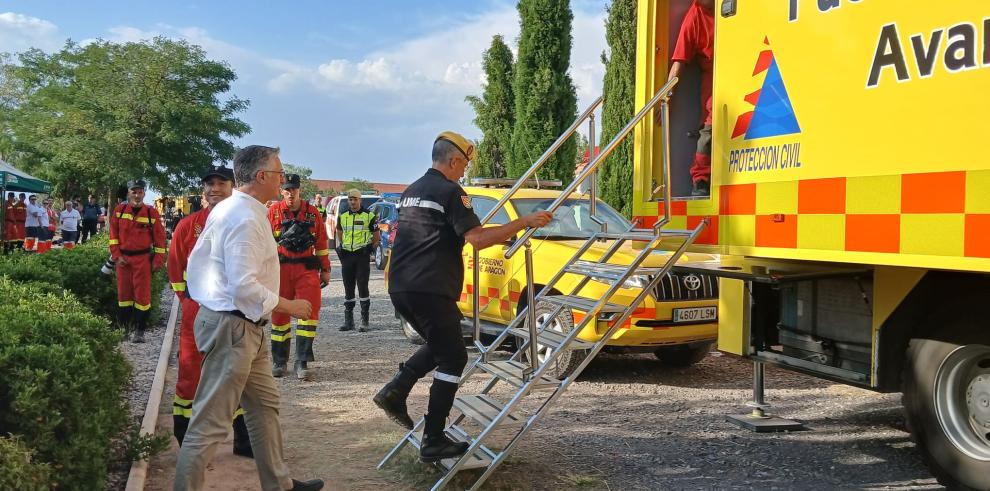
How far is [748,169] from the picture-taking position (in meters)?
4.34

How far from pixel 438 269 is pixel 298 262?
3.01 metres

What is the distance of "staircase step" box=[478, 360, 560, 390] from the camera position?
442 cm

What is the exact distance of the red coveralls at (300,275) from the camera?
680 cm

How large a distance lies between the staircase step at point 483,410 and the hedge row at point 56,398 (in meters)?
1.88

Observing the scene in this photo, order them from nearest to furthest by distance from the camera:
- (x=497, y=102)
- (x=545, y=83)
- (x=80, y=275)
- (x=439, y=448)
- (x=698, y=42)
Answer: (x=439, y=448) < (x=698, y=42) < (x=80, y=275) < (x=545, y=83) < (x=497, y=102)

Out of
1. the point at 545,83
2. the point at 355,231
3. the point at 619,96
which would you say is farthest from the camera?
the point at 545,83

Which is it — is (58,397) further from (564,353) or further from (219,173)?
(564,353)

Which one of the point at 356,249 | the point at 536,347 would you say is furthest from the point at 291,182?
the point at 536,347

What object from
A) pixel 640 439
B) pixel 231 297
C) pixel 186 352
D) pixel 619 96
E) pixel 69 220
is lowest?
pixel 640 439

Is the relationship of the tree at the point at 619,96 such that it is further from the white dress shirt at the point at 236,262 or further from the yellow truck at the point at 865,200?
the white dress shirt at the point at 236,262

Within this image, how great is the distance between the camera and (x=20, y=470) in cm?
273

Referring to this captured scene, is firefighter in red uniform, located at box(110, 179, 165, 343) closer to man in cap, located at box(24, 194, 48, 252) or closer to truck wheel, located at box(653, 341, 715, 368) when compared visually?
truck wheel, located at box(653, 341, 715, 368)

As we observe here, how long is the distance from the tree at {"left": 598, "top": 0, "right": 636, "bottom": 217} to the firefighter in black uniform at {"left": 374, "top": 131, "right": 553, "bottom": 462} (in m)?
→ 12.0

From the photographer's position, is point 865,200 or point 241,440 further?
point 241,440
